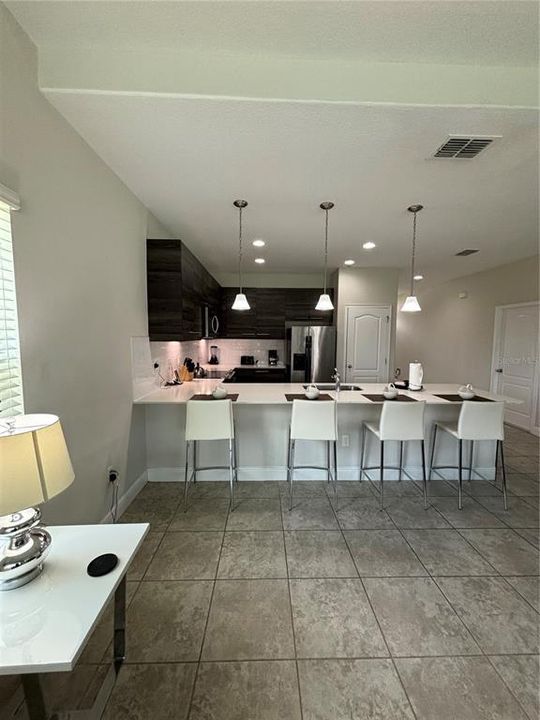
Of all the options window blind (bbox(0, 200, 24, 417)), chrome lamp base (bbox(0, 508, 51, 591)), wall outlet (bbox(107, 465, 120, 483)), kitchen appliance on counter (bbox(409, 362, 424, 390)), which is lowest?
wall outlet (bbox(107, 465, 120, 483))

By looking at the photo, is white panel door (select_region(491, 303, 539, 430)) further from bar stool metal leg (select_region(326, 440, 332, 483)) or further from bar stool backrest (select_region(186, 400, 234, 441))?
bar stool backrest (select_region(186, 400, 234, 441))

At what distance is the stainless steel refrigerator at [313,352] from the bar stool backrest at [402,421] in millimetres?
2621

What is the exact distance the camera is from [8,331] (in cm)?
142

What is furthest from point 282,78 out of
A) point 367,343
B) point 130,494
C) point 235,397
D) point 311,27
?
point 367,343

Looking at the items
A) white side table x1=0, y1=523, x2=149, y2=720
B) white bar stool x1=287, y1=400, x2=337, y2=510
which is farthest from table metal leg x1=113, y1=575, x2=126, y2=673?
white bar stool x1=287, y1=400, x2=337, y2=510

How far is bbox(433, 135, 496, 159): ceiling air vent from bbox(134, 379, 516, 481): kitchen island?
2021mm

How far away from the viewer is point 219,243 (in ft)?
13.4

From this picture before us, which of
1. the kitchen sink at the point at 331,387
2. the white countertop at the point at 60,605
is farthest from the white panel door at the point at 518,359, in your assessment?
the white countertop at the point at 60,605

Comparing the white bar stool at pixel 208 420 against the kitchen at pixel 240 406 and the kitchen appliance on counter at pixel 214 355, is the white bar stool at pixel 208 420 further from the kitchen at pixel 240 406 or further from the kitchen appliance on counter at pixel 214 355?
the kitchen appliance on counter at pixel 214 355

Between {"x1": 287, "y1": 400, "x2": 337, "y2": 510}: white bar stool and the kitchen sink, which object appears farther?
the kitchen sink

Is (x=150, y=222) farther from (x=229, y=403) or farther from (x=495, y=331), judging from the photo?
(x=495, y=331)

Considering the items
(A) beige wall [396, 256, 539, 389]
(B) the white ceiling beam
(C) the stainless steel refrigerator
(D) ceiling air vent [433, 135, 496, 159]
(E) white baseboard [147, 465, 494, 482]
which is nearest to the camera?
(B) the white ceiling beam

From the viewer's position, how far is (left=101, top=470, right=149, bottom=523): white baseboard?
93.5 inches

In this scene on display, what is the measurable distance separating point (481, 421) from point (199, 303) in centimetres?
340
